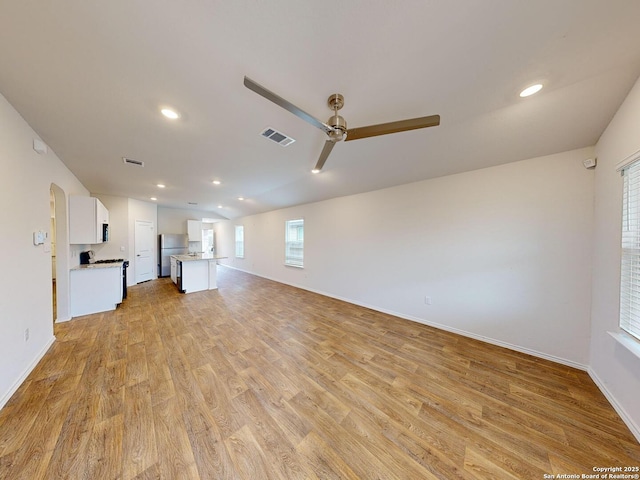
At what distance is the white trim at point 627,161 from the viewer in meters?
1.63

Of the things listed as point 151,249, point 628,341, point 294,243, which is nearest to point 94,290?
point 151,249

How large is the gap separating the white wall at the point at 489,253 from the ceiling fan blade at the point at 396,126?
2.07 metres

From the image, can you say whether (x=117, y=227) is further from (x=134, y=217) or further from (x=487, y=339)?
(x=487, y=339)

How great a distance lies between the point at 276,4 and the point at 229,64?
1.84 ft

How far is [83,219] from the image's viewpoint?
12.3 ft

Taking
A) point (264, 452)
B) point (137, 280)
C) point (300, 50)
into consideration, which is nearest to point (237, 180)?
point (300, 50)

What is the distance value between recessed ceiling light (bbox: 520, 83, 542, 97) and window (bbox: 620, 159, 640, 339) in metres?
0.95

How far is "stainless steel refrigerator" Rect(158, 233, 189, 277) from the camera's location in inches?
296

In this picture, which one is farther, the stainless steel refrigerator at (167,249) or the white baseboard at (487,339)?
the stainless steel refrigerator at (167,249)

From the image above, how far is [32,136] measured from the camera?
2299 mm

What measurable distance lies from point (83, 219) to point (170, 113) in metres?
3.37

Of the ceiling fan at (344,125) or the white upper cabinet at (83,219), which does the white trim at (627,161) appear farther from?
the white upper cabinet at (83,219)

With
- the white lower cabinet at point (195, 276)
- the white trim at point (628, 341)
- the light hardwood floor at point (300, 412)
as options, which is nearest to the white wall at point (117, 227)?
the white lower cabinet at point (195, 276)

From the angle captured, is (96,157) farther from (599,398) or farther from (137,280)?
(599,398)
